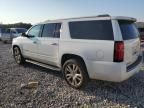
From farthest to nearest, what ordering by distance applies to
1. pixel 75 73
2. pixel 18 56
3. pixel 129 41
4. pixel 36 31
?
pixel 18 56 < pixel 36 31 < pixel 75 73 < pixel 129 41

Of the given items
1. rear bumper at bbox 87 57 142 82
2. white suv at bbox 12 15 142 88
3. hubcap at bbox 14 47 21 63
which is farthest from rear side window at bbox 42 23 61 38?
hubcap at bbox 14 47 21 63

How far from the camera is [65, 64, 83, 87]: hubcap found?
5.33 metres

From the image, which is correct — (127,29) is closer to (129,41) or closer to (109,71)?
(129,41)

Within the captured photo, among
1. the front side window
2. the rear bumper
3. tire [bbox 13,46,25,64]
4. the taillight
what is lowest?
tire [bbox 13,46,25,64]

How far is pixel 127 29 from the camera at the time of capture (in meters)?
5.01

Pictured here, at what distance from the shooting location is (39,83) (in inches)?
235

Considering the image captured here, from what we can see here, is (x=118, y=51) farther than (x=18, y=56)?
No

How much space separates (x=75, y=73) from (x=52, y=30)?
1.59 metres

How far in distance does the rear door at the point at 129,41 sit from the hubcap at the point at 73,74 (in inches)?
48.8

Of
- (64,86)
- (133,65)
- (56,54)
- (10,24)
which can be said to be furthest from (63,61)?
(10,24)

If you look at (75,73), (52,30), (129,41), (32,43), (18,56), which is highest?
(52,30)

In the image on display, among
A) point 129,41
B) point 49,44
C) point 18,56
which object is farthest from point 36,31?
point 129,41

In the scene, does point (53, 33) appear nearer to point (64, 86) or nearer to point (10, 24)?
point (64, 86)

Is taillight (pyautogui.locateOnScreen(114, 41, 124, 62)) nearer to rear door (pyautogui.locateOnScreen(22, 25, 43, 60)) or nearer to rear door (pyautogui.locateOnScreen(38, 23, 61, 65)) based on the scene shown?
rear door (pyautogui.locateOnScreen(38, 23, 61, 65))
